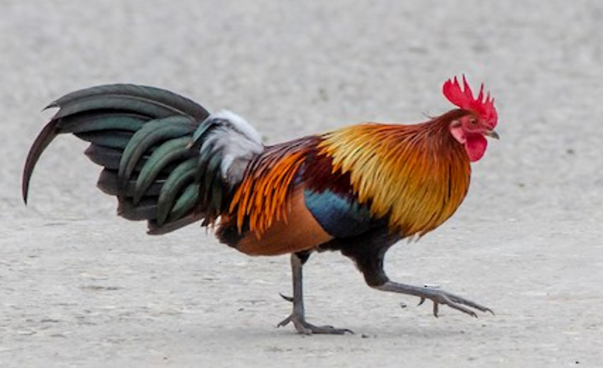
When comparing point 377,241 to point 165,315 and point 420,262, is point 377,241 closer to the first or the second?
point 165,315

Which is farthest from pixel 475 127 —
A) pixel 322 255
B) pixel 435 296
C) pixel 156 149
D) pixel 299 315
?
pixel 322 255

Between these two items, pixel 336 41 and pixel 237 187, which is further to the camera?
pixel 336 41

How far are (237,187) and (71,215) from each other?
10.6ft

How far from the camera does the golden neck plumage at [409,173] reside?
6.88 metres

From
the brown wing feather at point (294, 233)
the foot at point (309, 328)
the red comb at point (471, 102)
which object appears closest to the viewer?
the brown wing feather at point (294, 233)

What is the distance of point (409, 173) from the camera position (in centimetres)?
691

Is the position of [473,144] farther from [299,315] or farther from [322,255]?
[322,255]

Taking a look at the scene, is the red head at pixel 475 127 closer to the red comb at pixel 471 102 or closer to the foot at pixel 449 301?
the red comb at pixel 471 102

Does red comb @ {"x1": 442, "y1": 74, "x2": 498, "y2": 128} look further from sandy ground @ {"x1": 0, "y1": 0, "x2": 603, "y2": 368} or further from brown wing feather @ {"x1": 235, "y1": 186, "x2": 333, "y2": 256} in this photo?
sandy ground @ {"x1": 0, "y1": 0, "x2": 603, "y2": 368}

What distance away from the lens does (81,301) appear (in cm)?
793

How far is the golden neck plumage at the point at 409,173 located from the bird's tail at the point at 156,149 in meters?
0.47

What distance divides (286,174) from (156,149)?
2.04 feet

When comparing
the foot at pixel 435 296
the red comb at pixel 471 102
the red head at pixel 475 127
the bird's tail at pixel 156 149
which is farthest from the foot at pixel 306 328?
the red comb at pixel 471 102

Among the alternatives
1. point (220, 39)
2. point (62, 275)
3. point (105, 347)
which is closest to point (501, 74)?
point (220, 39)
